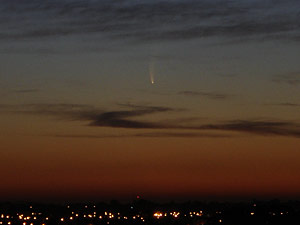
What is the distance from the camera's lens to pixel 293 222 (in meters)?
157

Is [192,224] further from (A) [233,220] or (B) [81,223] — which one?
(B) [81,223]

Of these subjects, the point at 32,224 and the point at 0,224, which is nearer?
the point at 0,224

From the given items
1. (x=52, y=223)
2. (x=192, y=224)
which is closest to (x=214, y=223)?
(x=192, y=224)

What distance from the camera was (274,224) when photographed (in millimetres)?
159625

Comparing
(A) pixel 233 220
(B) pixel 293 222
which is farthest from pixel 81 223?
(B) pixel 293 222

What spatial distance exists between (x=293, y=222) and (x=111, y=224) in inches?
1225

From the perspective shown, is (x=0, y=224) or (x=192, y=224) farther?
(x=192, y=224)

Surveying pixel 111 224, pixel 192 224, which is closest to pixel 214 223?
pixel 192 224

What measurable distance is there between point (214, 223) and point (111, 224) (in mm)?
17700

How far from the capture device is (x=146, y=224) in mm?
159625

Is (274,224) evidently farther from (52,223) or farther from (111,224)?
(52,223)

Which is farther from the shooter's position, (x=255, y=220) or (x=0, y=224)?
(x=255, y=220)

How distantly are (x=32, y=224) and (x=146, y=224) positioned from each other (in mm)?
22222

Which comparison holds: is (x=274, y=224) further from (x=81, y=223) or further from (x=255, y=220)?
(x=81, y=223)
